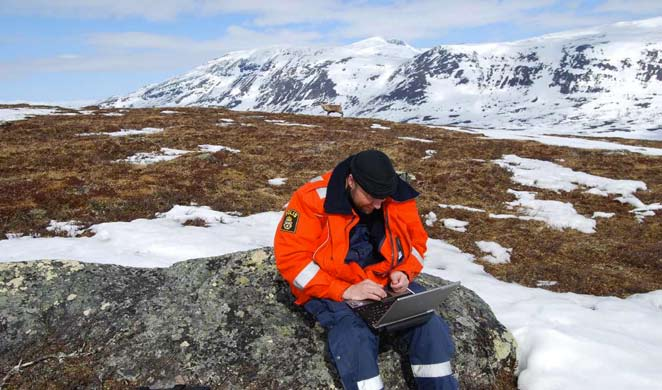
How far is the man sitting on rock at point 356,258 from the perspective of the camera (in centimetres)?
514

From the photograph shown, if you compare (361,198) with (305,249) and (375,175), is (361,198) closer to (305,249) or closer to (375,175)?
(375,175)

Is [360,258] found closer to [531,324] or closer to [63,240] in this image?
[531,324]

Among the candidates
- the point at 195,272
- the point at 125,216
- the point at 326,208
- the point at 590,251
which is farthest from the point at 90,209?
the point at 590,251

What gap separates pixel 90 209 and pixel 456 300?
520 inches

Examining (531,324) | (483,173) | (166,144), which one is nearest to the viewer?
(531,324)

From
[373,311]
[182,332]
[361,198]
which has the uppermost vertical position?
[361,198]

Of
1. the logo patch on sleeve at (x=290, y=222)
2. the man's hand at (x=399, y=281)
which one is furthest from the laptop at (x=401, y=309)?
the logo patch on sleeve at (x=290, y=222)

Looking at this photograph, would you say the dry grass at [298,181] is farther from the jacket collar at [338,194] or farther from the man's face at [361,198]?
the jacket collar at [338,194]

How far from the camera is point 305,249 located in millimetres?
5516

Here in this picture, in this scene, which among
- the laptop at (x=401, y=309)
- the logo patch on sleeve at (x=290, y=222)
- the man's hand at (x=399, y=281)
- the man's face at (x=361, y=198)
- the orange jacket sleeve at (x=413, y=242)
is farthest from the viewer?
the orange jacket sleeve at (x=413, y=242)

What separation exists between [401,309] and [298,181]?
16642mm

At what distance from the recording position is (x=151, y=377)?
5.30 metres

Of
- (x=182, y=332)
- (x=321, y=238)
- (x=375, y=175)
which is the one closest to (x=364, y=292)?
(x=321, y=238)

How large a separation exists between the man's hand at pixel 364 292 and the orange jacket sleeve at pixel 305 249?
0.29 ft
